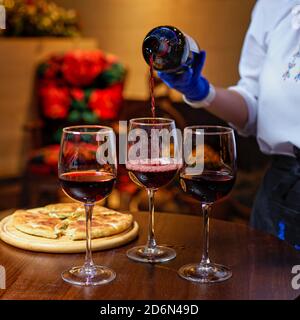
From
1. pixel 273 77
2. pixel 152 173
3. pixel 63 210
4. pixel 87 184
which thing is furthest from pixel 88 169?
pixel 273 77

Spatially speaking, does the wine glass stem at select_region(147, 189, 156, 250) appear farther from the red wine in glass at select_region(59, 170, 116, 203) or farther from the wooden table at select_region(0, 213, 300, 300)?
the red wine in glass at select_region(59, 170, 116, 203)

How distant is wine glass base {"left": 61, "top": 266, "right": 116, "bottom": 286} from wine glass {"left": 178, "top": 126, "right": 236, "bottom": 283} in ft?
0.48

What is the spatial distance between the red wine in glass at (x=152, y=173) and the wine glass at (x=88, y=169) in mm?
66

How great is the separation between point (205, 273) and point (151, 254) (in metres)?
0.15

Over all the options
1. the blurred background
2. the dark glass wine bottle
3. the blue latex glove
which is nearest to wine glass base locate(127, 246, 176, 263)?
the dark glass wine bottle

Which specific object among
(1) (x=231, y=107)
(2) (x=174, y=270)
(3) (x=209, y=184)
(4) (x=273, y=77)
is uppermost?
(4) (x=273, y=77)

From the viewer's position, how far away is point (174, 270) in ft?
3.84

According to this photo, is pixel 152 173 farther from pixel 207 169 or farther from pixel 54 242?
pixel 54 242

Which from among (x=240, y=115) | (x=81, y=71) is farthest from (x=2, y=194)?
(x=240, y=115)

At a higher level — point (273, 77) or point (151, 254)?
point (273, 77)

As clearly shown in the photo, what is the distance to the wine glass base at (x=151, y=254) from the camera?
1226 mm

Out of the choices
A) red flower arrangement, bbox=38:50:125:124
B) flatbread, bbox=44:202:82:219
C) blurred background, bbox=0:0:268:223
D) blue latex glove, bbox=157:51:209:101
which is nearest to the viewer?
flatbread, bbox=44:202:82:219

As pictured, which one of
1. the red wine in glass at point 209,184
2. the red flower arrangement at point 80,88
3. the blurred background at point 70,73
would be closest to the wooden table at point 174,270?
the red wine in glass at point 209,184

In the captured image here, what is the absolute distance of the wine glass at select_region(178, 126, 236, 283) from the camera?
1.13 meters
